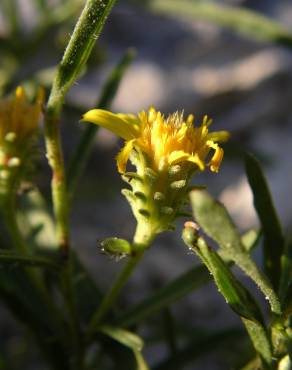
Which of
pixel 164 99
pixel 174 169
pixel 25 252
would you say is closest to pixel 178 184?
pixel 174 169

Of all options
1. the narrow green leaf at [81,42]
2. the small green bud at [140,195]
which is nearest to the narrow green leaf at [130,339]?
the small green bud at [140,195]

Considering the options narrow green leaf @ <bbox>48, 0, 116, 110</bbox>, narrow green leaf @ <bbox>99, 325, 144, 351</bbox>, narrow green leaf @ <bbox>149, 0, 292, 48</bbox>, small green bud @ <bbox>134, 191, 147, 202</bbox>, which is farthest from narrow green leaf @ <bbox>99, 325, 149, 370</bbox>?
narrow green leaf @ <bbox>149, 0, 292, 48</bbox>

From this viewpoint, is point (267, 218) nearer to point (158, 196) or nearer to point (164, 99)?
point (158, 196)

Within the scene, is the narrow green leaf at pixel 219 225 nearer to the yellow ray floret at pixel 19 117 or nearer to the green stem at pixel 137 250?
Result: the green stem at pixel 137 250

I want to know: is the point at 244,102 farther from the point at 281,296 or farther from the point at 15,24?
the point at 281,296

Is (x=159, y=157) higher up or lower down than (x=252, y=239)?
higher up

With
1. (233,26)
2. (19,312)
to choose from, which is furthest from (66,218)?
(233,26)

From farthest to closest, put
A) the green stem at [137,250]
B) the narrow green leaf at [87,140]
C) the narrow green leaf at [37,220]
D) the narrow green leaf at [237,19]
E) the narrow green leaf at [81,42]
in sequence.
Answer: the narrow green leaf at [237,19] < the narrow green leaf at [37,220] < the narrow green leaf at [87,140] < the green stem at [137,250] < the narrow green leaf at [81,42]
